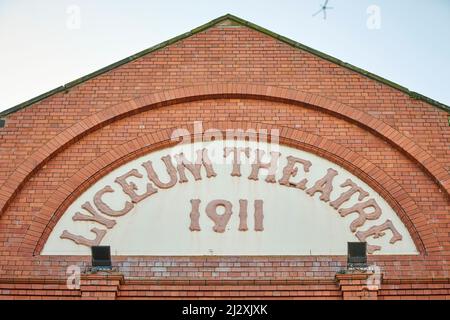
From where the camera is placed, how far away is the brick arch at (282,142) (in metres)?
11.6

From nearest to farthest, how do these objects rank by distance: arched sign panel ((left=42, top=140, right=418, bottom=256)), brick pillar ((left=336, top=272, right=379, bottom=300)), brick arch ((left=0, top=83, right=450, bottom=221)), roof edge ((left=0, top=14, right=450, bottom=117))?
1. brick pillar ((left=336, top=272, right=379, bottom=300))
2. arched sign panel ((left=42, top=140, right=418, bottom=256))
3. brick arch ((left=0, top=83, right=450, bottom=221))
4. roof edge ((left=0, top=14, right=450, bottom=117))

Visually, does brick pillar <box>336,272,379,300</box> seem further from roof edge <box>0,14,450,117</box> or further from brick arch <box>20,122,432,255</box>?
roof edge <box>0,14,450,117</box>

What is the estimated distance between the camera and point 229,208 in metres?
11.9

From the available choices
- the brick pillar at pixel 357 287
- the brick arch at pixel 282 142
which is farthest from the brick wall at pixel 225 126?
the brick pillar at pixel 357 287

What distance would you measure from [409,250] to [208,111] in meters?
3.77

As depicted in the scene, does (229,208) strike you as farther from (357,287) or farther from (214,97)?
(357,287)

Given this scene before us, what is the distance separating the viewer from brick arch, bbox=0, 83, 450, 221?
475 inches

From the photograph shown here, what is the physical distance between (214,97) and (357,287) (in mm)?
3977

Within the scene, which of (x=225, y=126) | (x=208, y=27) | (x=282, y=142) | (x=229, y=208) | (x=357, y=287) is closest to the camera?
(x=357, y=287)

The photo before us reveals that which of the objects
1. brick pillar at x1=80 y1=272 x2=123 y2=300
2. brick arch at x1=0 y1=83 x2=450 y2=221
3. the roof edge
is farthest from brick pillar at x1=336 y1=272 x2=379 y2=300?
the roof edge

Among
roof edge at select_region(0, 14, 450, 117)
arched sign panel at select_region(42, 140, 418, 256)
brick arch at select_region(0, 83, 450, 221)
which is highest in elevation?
roof edge at select_region(0, 14, 450, 117)

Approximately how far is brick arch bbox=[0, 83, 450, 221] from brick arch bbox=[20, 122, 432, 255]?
0.51m

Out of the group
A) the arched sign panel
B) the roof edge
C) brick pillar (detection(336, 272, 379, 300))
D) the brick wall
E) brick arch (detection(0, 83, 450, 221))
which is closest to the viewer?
brick pillar (detection(336, 272, 379, 300))

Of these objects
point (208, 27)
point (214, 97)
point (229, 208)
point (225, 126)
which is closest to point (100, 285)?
point (229, 208)
